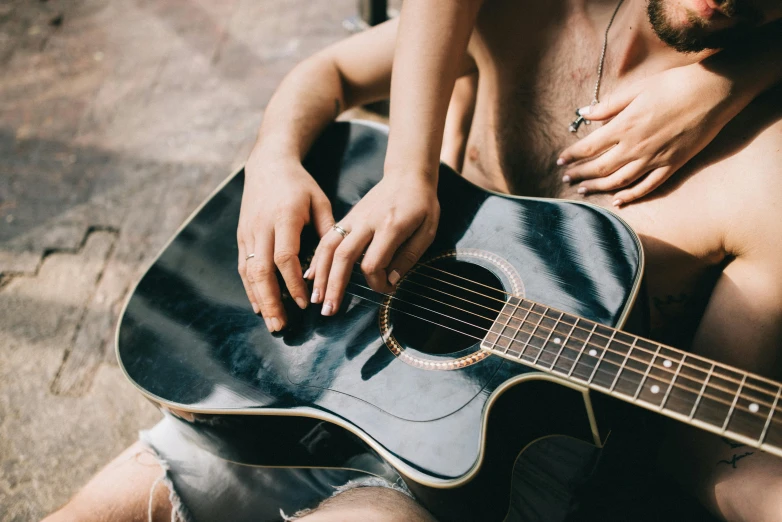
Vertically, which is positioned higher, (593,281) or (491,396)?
(593,281)

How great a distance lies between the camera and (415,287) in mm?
1192

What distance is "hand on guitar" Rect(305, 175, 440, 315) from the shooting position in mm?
1135

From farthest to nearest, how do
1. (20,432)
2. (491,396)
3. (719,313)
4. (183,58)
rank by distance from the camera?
(183,58) < (20,432) < (719,313) < (491,396)

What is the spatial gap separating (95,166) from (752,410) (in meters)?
2.66

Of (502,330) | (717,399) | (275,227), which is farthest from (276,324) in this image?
(717,399)

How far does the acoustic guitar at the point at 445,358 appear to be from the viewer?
0.89m

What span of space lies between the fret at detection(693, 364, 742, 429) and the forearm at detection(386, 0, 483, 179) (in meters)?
0.70

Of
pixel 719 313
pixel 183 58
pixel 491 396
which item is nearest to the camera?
pixel 491 396

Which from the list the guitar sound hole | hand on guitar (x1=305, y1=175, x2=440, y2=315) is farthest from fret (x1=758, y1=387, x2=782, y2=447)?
hand on guitar (x1=305, y1=175, x2=440, y2=315)

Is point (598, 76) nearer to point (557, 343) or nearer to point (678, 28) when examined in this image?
point (678, 28)

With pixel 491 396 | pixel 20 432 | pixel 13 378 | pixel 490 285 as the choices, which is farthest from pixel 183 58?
pixel 491 396

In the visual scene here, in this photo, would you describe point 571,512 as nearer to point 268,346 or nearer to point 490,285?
point 490,285

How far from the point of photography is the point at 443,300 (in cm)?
118

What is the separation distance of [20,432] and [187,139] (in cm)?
147
